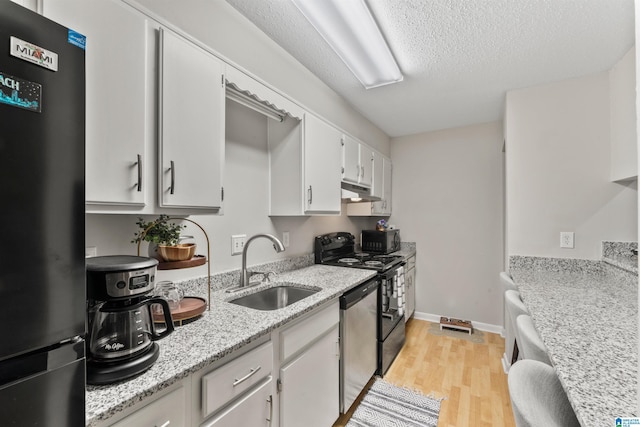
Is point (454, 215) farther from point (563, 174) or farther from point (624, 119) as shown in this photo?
point (624, 119)

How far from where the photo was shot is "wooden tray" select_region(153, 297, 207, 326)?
3.74ft

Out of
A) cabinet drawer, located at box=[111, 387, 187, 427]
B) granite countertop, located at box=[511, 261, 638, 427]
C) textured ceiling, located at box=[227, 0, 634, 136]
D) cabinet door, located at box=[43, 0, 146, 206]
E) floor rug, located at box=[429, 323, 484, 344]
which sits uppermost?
textured ceiling, located at box=[227, 0, 634, 136]

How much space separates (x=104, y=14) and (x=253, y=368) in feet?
4.52

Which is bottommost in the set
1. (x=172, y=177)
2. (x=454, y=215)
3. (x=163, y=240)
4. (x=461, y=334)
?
(x=461, y=334)

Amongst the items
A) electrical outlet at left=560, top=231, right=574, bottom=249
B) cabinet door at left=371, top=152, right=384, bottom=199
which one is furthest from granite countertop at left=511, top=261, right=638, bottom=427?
cabinet door at left=371, top=152, right=384, bottom=199

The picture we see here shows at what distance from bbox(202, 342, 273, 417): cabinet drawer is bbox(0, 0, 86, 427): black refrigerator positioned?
42cm

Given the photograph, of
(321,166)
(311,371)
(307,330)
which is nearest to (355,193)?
(321,166)

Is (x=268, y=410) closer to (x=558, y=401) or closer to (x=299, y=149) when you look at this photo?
(x=558, y=401)

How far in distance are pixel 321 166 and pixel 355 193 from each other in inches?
24.2

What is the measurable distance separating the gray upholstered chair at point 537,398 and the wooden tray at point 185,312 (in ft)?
3.68

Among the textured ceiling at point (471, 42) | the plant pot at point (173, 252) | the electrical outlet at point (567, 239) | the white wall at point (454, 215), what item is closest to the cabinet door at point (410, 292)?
the white wall at point (454, 215)

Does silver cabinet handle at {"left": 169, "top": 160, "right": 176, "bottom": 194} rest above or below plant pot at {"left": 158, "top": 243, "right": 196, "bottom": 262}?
above

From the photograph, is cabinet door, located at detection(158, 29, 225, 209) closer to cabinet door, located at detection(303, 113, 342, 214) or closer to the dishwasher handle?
cabinet door, located at detection(303, 113, 342, 214)

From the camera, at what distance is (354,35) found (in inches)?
66.0
